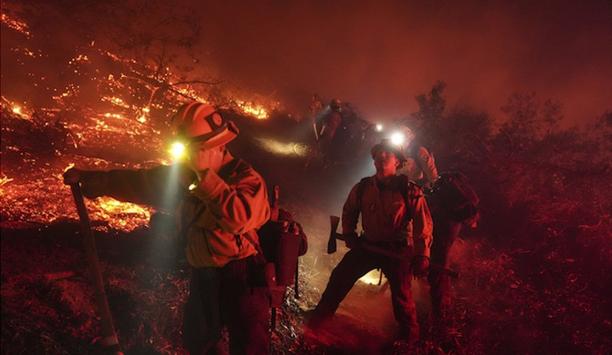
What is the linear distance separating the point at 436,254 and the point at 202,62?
7.34 m

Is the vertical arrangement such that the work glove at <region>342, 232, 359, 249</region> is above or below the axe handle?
above

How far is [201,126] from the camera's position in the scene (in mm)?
2508

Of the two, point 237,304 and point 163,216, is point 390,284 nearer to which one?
point 237,304

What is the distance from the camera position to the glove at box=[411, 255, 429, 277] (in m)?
4.14

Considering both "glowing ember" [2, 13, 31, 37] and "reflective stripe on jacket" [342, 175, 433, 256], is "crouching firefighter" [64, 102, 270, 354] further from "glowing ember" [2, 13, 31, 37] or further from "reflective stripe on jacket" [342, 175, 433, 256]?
"glowing ember" [2, 13, 31, 37]

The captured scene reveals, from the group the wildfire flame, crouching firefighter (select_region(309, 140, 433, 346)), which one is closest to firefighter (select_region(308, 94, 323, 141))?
the wildfire flame

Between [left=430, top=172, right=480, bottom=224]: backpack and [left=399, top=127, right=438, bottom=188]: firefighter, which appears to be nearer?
[left=430, top=172, right=480, bottom=224]: backpack

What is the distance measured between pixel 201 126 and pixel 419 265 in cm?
292

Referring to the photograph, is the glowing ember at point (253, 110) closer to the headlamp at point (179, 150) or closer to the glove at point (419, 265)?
the glove at point (419, 265)

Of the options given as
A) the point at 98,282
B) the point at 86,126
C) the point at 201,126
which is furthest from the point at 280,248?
the point at 86,126

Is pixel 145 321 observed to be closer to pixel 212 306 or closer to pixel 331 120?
pixel 212 306

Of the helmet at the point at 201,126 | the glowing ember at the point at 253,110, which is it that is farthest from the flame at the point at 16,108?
the glowing ember at the point at 253,110

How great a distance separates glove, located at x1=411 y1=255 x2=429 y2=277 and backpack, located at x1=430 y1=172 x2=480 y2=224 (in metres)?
1.95

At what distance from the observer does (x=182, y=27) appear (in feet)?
28.2
